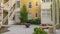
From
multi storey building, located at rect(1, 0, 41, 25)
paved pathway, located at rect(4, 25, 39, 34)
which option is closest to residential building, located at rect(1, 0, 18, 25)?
multi storey building, located at rect(1, 0, 41, 25)

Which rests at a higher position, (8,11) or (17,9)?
(17,9)

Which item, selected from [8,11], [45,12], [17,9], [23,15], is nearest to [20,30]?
[8,11]

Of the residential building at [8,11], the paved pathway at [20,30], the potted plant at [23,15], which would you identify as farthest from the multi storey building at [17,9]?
the paved pathway at [20,30]

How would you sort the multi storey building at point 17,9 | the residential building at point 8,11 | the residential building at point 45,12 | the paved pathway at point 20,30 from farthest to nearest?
the residential building at point 45,12, the multi storey building at point 17,9, the residential building at point 8,11, the paved pathway at point 20,30

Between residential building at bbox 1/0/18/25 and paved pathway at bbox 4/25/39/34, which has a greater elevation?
residential building at bbox 1/0/18/25

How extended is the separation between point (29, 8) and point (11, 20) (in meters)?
3.55

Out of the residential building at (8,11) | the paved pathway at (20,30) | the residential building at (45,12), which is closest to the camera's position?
Answer: the paved pathway at (20,30)

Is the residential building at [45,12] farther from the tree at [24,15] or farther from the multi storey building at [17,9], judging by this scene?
the tree at [24,15]

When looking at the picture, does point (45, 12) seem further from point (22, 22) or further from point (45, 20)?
point (22, 22)

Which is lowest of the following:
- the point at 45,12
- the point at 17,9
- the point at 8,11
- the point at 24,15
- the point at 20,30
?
the point at 20,30

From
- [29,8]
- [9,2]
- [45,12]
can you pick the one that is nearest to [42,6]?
[45,12]

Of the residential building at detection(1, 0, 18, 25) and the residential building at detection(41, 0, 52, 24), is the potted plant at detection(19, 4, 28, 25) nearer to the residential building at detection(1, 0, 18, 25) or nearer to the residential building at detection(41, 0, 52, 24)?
the residential building at detection(1, 0, 18, 25)

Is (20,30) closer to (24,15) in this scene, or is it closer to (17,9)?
(24,15)

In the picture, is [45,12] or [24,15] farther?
[45,12]
